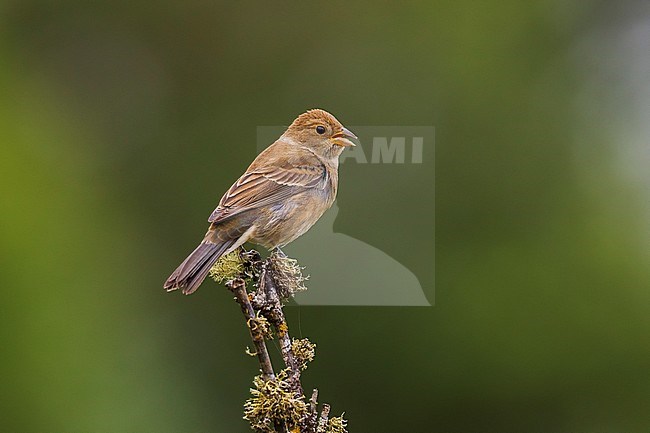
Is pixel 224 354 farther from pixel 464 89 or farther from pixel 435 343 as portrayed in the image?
pixel 464 89

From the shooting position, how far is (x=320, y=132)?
3.97 metres

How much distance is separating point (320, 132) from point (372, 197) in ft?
5.42

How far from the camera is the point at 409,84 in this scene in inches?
256

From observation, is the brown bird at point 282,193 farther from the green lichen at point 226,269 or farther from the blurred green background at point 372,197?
the blurred green background at point 372,197

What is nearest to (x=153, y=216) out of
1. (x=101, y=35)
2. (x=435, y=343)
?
(x=101, y=35)

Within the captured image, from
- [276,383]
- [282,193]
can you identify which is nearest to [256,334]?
[276,383]

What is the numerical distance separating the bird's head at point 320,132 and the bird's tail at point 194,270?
3.26ft

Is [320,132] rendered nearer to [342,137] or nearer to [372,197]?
[342,137]

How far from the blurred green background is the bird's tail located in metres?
2.22

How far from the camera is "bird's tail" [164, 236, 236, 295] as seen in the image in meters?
2.82

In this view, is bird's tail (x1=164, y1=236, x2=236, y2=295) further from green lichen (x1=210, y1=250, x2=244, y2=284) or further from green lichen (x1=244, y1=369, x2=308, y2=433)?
green lichen (x1=244, y1=369, x2=308, y2=433)

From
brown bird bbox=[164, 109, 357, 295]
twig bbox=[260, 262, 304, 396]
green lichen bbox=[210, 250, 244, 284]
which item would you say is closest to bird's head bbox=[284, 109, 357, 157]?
brown bird bbox=[164, 109, 357, 295]

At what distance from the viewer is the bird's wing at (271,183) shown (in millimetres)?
3426

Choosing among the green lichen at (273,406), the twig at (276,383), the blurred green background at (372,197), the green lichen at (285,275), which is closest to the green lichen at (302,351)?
the twig at (276,383)
